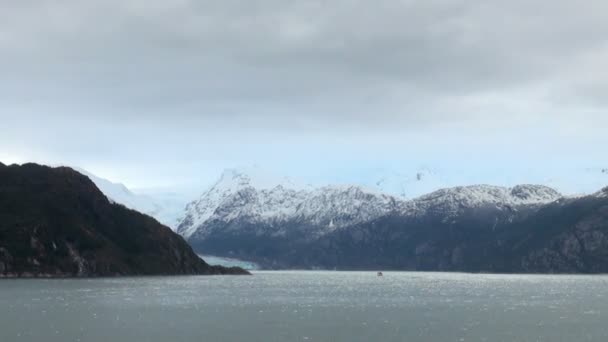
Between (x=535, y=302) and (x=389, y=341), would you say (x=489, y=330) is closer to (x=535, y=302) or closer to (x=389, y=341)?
(x=389, y=341)

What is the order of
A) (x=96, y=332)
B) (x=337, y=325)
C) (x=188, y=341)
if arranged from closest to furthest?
(x=188, y=341), (x=96, y=332), (x=337, y=325)

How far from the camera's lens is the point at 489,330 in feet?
319

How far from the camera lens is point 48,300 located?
488 ft

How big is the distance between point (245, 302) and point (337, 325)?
51426mm

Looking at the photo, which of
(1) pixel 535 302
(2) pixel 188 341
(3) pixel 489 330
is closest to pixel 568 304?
(1) pixel 535 302

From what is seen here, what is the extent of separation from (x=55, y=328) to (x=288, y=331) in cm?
2885

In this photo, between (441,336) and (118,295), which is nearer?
(441,336)

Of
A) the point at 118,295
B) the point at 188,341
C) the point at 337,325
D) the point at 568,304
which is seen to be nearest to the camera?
the point at 188,341

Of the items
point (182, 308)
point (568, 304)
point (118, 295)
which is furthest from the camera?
point (118, 295)

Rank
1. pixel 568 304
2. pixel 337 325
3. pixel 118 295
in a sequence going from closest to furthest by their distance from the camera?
pixel 337 325 < pixel 568 304 < pixel 118 295

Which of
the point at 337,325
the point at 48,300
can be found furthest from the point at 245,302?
the point at 337,325

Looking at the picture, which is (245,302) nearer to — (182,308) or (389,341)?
(182,308)

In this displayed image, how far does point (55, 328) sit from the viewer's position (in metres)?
97.1

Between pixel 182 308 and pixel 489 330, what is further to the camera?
pixel 182 308
